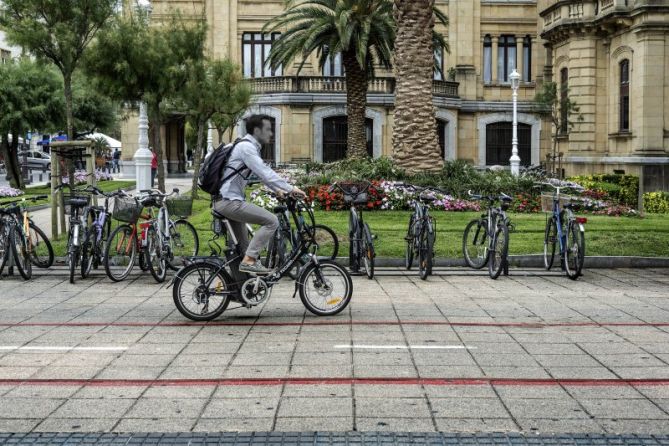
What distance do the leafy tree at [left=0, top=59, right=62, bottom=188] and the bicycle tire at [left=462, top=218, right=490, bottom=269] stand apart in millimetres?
25677

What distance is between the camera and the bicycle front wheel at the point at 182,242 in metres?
13.6

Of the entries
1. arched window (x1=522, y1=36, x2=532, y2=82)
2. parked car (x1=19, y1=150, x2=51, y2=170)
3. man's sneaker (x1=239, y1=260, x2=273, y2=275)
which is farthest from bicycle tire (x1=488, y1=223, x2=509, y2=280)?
parked car (x1=19, y1=150, x2=51, y2=170)

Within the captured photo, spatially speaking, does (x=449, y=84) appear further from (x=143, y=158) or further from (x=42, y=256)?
(x=42, y=256)

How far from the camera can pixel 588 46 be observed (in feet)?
126

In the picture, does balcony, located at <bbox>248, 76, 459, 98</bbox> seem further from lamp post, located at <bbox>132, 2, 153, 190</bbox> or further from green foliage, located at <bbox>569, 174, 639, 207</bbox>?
lamp post, located at <bbox>132, 2, 153, 190</bbox>

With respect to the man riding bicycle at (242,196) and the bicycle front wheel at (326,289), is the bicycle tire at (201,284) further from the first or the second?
the bicycle front wheel at (326,289)

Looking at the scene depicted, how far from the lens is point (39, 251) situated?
14.2 metres

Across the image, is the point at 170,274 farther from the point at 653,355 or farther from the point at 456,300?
the point at 653,355

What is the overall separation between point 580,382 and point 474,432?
1.59m

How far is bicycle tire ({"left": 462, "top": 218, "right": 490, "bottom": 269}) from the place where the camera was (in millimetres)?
14133

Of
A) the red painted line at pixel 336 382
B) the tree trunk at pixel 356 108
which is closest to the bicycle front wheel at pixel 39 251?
the red painted line at pixel 336 382

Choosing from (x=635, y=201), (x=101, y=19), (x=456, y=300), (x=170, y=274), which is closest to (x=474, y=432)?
(x=456, y=300)

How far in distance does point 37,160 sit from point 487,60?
30.4m

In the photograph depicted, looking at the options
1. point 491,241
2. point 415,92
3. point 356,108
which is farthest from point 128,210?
point 356,108
